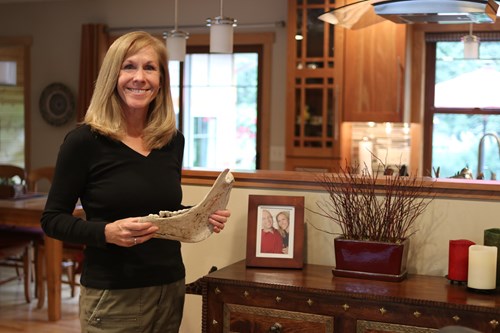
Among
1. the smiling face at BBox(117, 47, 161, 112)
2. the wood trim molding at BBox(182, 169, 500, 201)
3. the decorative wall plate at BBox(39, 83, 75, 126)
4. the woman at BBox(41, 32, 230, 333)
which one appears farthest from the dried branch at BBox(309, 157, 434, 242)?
the decorative wall plate at BBox(39, 83, 75, 126)

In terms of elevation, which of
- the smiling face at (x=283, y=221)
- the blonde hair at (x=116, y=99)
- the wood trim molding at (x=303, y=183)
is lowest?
the smiling face at (x=283, y=221)

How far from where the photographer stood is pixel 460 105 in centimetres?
598

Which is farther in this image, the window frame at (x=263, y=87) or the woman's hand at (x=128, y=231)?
the window frame at (x=263, y=87)

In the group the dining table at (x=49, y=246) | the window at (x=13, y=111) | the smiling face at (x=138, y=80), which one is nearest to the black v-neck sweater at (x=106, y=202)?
the smiling face at (x=138, y=80)

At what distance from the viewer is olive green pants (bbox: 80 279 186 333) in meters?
2.12

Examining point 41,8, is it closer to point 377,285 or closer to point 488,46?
point 488,46

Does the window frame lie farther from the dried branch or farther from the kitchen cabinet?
the dried branch

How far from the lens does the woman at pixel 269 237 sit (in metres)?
2.78

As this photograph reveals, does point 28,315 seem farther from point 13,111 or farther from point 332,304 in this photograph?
point 332,304

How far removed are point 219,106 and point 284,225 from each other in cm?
396

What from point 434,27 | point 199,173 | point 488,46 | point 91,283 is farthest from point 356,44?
point 91,283

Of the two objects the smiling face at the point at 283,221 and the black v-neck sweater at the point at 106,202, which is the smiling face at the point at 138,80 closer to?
the black v-neck sweater at the point at 106,202

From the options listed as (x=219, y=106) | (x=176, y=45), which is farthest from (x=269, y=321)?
(x=219, y=106)

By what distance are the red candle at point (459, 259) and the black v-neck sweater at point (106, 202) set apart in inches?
37.8
